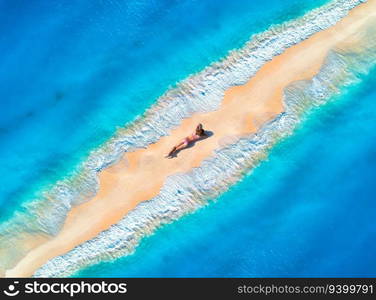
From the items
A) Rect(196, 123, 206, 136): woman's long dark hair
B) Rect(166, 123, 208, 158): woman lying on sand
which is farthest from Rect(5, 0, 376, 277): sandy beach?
Rect(196, 123, 206, 136): woman's long dark hair

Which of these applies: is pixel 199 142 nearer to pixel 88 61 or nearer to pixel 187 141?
pixel 187 141

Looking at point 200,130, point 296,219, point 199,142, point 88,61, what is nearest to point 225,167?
point 199,142

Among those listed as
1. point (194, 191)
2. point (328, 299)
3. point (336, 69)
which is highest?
point (336, 69)

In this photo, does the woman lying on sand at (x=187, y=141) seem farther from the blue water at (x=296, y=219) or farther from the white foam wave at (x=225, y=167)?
the blue water at (x=296, y=219)

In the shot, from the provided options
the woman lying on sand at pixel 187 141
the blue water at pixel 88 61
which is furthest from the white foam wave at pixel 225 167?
the blue water at pixel 88 61

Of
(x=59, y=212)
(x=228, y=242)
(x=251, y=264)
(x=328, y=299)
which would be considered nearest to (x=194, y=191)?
(x=228, y=242)

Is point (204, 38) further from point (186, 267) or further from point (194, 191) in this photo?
point (186, 267)

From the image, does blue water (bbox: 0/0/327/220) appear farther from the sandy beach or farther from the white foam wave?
the white foam wave
